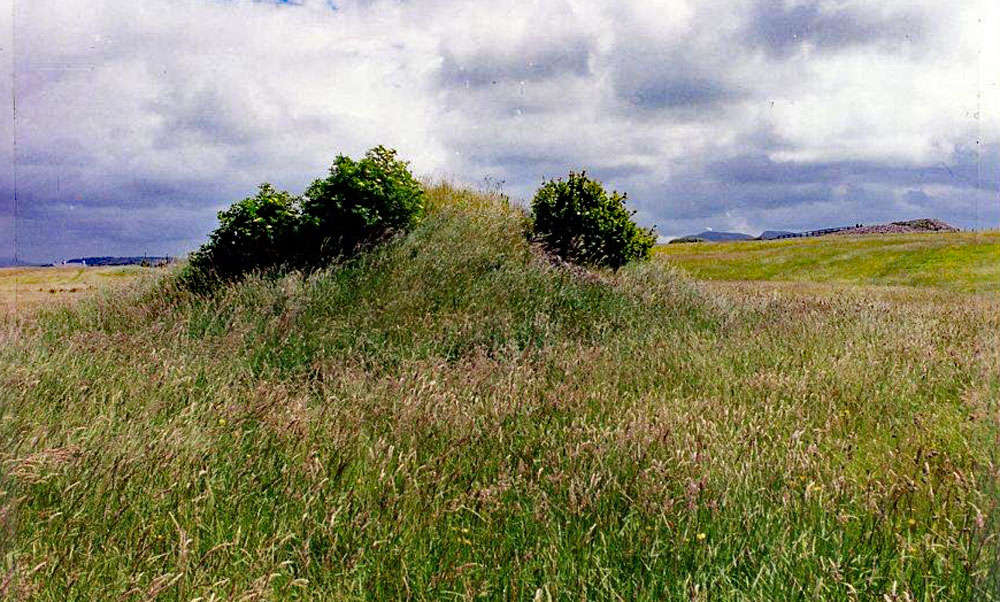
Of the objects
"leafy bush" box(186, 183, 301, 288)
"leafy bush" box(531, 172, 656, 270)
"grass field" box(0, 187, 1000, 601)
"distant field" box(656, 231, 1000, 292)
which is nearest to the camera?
"grass field" box(0, 187, 1000, 601)

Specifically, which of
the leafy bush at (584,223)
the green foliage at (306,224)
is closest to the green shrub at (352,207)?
the green foliage at (306,224)

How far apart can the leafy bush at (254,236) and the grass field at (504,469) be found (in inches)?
121

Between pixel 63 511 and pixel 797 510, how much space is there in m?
3.20

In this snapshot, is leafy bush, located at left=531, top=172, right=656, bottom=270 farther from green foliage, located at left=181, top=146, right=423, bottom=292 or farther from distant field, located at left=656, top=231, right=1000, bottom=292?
distant field, located at left=656, top=231, right=1000, bottom=292

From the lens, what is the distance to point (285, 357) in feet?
23.9

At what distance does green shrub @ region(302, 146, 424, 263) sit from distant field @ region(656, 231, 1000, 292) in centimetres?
1640

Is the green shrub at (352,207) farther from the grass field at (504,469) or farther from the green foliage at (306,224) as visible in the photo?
the grass field at (504,469)

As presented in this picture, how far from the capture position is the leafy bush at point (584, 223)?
1303cm

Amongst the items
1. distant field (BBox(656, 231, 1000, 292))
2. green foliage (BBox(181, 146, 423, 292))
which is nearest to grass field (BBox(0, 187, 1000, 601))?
green foliage (BBox(181, 146, 423, 292))

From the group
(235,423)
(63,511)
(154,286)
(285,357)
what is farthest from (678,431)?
(154,286)

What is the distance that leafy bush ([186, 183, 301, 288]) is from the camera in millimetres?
10797

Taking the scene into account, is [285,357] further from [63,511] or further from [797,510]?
[797,510]

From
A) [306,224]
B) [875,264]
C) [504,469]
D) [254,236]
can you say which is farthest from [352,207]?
[875,264]

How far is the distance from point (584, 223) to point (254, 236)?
6176 mm
